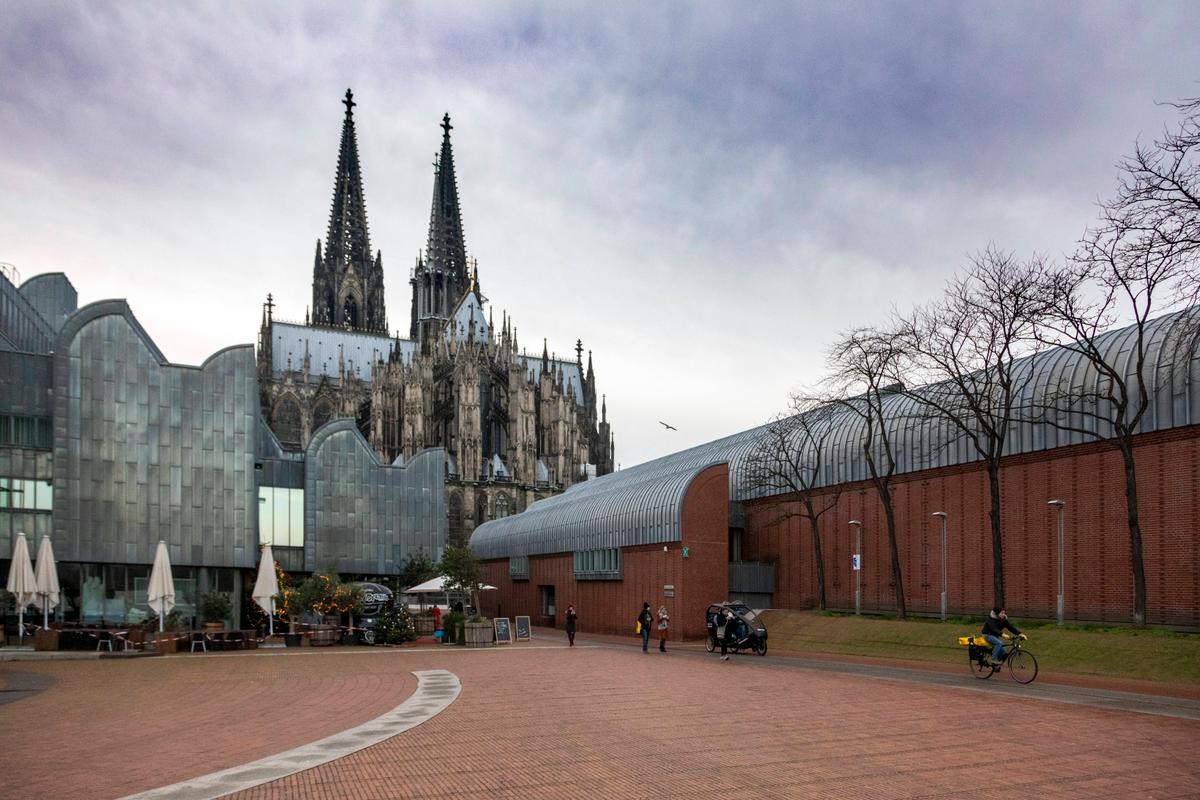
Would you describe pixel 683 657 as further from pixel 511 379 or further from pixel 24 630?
pixel 511 379

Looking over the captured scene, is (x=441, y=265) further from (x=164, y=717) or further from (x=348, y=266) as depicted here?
(x=164, y=717)

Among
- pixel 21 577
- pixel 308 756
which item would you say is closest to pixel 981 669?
pixel 308 756

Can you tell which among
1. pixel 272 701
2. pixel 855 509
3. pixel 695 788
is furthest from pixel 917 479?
pixel 695 788

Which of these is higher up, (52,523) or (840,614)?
(52,523)

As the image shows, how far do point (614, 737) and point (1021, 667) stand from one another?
11851mm

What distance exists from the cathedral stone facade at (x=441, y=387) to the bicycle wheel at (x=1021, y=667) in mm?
73783

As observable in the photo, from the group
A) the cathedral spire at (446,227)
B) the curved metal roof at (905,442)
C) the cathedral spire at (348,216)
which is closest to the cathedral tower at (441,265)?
the cathedral spire at (446,227)

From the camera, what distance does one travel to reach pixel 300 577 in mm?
55906

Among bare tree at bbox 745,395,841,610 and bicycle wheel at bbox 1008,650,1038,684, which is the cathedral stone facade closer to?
bare tree at bbox 745,395,841,610

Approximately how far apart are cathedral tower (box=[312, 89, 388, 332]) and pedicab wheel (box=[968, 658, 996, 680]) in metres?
111

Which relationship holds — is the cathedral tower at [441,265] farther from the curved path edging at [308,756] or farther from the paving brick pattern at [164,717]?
the curved path edging at [308,756]

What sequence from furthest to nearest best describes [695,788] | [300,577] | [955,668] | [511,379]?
[511,379], [300,577], [955,668], [695,788]

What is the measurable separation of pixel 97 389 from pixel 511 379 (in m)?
56.6

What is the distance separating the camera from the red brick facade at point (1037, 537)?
28094 millimetres
